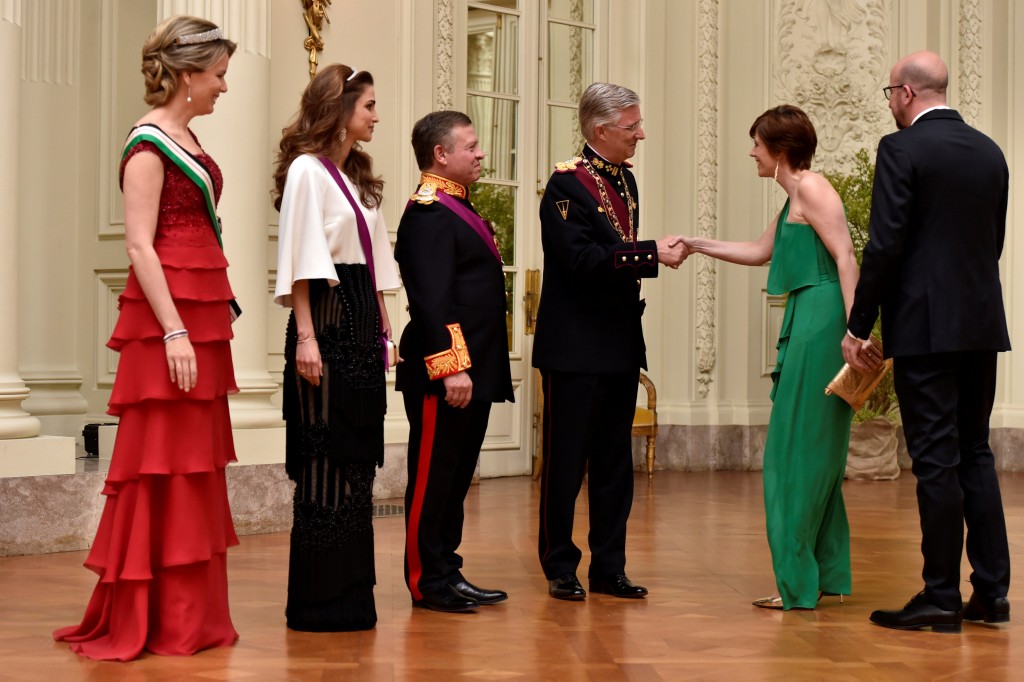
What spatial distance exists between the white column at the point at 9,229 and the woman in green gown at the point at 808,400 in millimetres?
2615

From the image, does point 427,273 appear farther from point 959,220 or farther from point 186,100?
point 959,220

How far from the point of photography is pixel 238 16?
5.71 metres

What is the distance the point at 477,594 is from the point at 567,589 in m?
0.29

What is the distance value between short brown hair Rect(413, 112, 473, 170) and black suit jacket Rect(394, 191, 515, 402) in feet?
0.52

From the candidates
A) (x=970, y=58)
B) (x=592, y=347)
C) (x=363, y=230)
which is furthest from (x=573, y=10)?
(x=363, y=230)

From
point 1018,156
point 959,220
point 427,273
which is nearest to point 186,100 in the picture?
point 427,273

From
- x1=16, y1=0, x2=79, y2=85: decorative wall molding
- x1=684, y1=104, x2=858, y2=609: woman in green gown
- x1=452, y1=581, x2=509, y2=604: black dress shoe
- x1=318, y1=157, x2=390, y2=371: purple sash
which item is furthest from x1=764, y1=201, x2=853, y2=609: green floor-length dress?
x1=16, y1=0, x2=79, y2=85: decorative wall molding

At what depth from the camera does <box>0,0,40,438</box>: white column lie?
15.6ft

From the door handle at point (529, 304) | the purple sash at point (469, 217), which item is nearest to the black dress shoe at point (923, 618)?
the purple sash at point (469, 217)

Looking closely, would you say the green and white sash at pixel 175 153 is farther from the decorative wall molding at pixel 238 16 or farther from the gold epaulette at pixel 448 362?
the decorative wall molding at pixel 238 16

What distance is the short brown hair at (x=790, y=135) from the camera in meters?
4.00

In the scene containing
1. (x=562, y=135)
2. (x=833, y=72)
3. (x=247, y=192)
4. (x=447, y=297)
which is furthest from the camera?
(x=833, y=72)

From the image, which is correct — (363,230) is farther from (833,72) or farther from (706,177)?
(833,72)

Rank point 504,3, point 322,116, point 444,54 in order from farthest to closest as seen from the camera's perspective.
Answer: point 504,3 → point 444,54 → point 322,116
